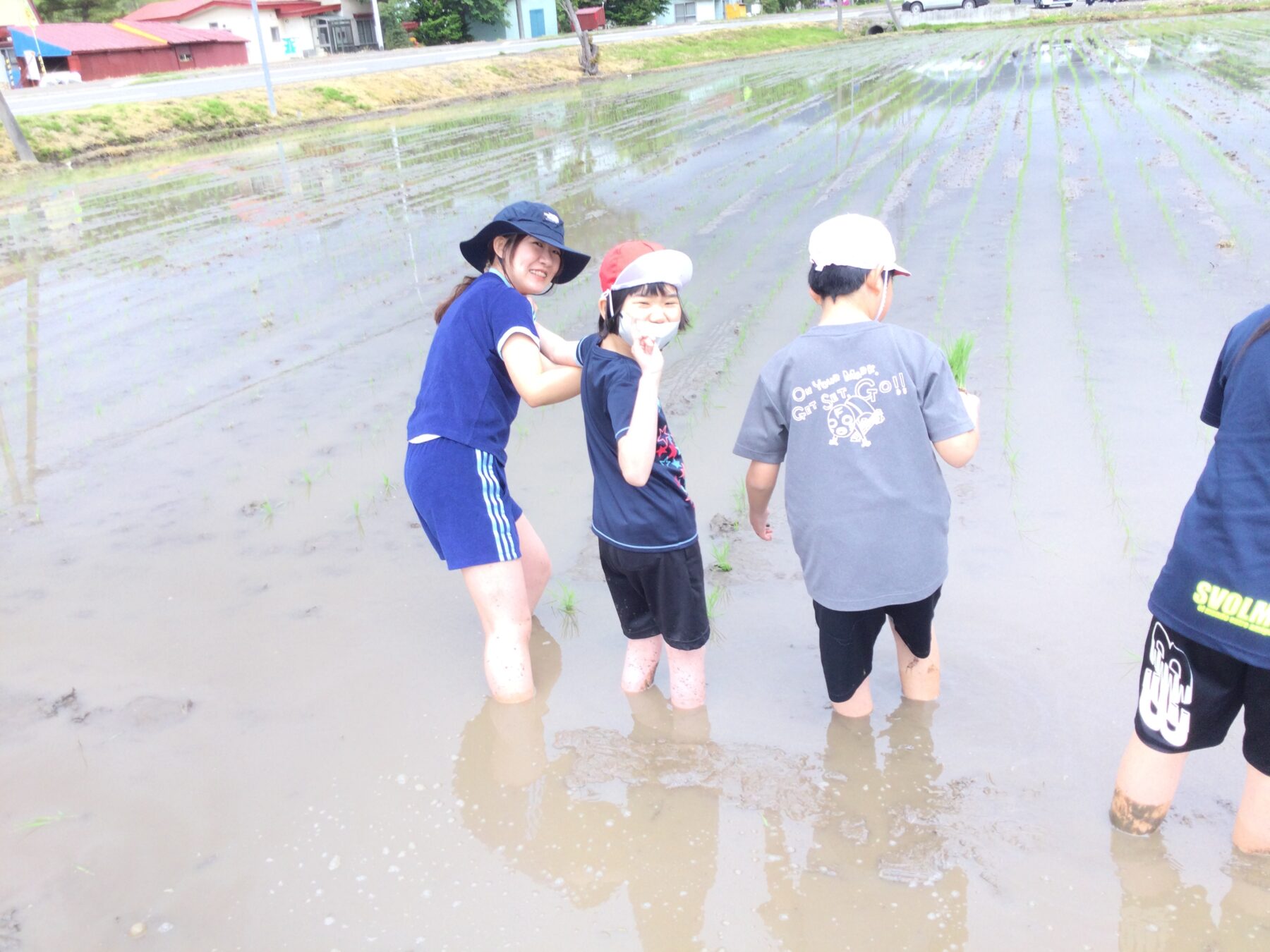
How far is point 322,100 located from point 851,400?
2049 cm

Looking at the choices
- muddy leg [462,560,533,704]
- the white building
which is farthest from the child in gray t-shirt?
the white building

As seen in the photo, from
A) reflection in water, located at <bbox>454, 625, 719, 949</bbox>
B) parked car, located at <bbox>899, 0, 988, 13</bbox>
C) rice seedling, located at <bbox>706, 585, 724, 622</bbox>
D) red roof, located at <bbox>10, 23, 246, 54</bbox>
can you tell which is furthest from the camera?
parked car, located at <bbox>899, 0, 988, 13</bbox>

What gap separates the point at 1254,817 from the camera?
216 centimetres

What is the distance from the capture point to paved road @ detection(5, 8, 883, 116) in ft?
68.3

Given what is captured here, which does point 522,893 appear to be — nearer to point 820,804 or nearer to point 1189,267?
point 820,804

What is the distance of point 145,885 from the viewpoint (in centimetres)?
239

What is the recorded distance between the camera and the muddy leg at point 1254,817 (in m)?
2.12

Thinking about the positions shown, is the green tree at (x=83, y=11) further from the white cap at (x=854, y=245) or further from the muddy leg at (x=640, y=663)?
the white cap at (x=854, y=245)

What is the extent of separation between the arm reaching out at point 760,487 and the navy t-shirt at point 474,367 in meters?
0.69

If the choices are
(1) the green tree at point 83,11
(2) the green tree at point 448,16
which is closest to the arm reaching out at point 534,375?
(2) the green tree at point 448,16

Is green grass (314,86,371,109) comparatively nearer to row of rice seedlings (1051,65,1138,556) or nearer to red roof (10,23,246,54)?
row of rice seedlings (1051,65,1138,556)

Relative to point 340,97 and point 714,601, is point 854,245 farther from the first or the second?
point 340,97

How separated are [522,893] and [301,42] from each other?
46789 mm

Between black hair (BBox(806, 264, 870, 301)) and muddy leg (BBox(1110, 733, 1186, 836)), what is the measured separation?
1.19m
